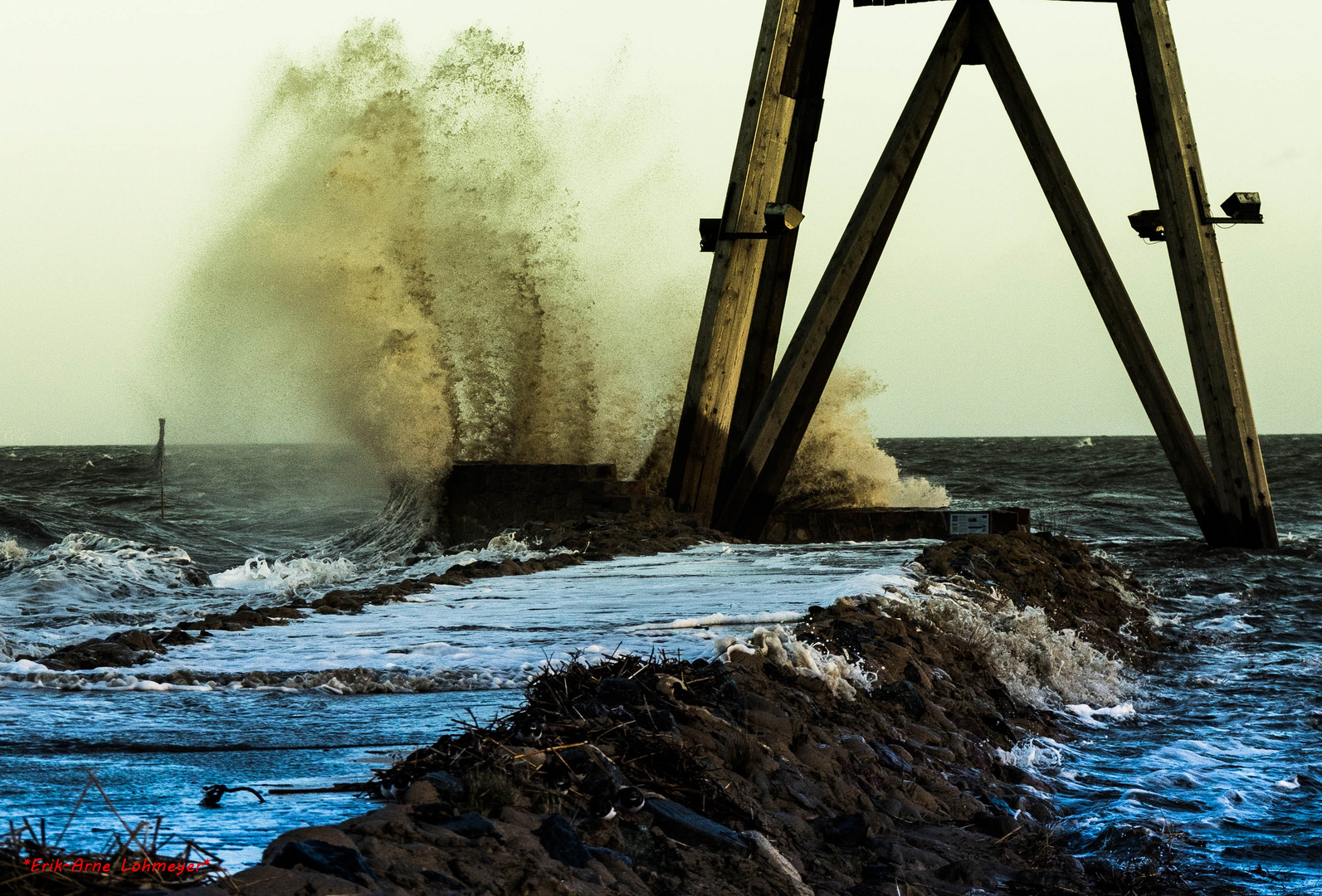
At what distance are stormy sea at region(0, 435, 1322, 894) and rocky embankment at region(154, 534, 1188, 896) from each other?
24cm

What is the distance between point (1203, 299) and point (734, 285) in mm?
4347

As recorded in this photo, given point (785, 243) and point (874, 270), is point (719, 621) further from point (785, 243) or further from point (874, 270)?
point (785, 243)

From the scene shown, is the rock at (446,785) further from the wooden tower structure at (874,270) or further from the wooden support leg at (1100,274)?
the wooden support leg at (1100,274)

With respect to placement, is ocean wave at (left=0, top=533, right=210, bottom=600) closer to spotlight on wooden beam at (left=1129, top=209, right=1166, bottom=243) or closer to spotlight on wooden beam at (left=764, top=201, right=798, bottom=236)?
spotlight on wooden beam at (left=764, top=201, right=798, bottom=236)

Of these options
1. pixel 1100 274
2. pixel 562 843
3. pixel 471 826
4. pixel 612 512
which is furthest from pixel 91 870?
pixel 1100 274

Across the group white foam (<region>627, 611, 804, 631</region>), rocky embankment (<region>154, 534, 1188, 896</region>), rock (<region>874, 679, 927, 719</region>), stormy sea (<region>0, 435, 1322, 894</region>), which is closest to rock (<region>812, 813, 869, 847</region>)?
rocky embankment (<region>154, 534, 1188, 896</region>)

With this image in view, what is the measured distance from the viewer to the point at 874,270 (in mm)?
11734

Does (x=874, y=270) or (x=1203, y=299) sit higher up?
(x=874, y=270)

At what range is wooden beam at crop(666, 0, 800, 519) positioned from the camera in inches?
423

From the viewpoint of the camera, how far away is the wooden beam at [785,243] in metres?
12.3

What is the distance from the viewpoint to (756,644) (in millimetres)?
4305

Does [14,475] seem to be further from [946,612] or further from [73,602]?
[946,612]

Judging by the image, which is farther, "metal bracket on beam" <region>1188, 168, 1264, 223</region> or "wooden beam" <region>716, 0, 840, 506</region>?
"wooden beam" <region>716, 0, 840, 506</region>

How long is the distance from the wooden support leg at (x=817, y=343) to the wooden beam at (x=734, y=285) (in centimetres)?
29
